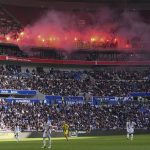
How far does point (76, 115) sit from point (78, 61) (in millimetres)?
22161

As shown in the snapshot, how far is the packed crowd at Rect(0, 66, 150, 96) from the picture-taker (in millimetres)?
97625

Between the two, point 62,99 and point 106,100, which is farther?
point 106,100

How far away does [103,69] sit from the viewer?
112 metres

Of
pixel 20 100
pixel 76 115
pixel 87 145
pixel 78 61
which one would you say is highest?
pixel 78 61

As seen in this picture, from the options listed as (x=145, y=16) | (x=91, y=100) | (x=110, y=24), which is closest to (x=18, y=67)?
(x=91, y=100)

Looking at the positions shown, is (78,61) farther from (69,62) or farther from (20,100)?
(20,100)

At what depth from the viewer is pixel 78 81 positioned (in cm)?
10494

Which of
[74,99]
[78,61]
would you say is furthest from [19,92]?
[78,61]

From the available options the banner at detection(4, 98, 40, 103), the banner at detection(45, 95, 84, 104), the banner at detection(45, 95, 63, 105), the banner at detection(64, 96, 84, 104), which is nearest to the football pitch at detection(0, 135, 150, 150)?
the banner at detection(4, 98, 40, 103)

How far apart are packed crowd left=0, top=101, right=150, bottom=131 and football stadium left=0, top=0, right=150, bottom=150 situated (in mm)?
174

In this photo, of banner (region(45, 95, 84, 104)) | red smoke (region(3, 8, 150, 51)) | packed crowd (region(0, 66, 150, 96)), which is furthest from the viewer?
red smoke (region(3, 8, 150, 51))

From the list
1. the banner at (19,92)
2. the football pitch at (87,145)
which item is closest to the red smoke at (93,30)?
the banner at (19,92)

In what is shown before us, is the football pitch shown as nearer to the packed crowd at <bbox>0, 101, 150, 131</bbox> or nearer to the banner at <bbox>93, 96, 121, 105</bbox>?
the packed crowd at <bbox>0, 101, 150, 131</bbox>

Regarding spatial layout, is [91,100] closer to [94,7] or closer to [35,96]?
[35,96]
